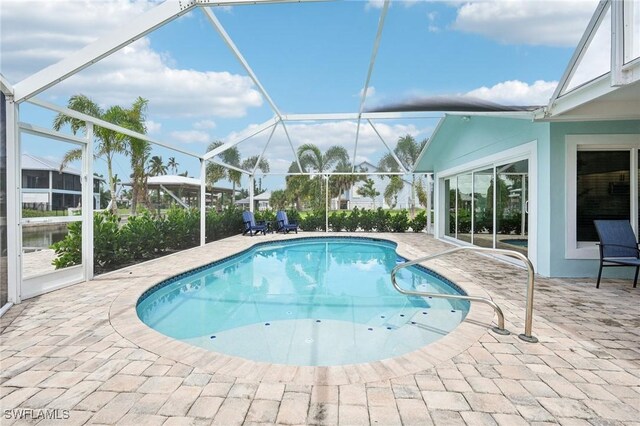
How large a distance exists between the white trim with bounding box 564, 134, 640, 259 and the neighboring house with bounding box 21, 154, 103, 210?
859cm

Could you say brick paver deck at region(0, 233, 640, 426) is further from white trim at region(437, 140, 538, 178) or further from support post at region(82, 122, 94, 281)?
white trim at region(437, 140, 538, 178)

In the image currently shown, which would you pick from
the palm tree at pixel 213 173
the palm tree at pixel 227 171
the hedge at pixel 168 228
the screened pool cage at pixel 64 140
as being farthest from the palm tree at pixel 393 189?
the screened pool cage at pixel 64 140

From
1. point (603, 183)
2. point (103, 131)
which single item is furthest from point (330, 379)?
point (103, 131)

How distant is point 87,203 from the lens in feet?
19.5

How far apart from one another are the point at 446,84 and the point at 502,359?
6.40 metres

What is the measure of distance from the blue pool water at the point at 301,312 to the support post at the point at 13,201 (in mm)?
1605

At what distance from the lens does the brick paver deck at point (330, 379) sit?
223cm

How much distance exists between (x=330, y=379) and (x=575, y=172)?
6098 millimetres

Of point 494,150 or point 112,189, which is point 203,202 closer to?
point 112,189

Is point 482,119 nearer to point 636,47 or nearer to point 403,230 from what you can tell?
point 636,47

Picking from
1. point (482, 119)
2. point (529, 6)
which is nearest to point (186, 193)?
point (482, 119)

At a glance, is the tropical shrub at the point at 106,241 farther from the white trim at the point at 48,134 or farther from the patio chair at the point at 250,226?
the patio chair at the point at 250,226

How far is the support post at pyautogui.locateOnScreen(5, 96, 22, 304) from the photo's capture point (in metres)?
4.48

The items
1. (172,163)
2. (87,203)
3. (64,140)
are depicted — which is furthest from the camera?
(172,163)
